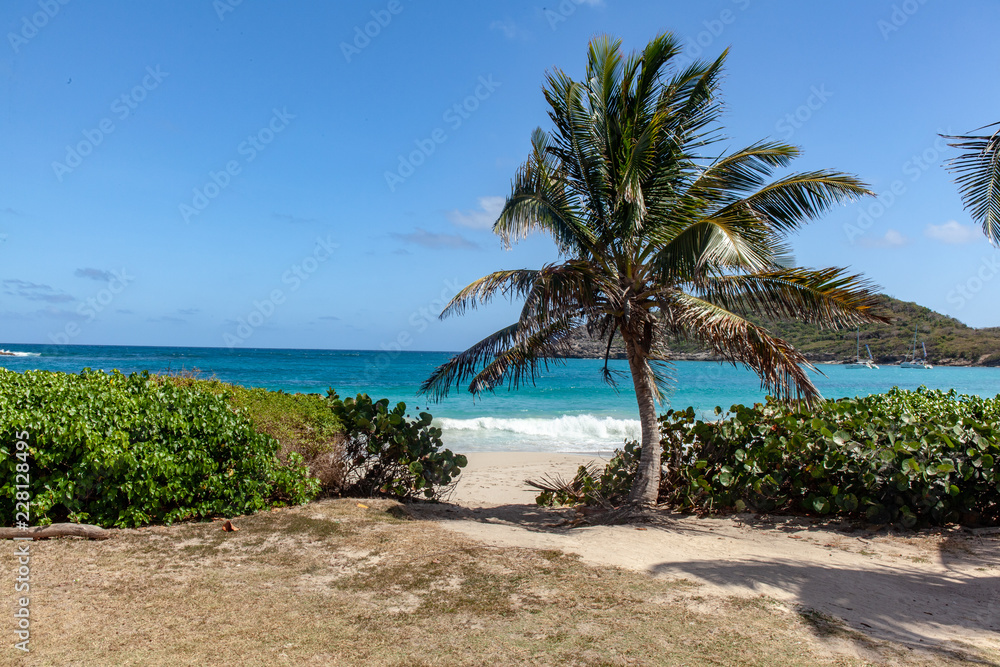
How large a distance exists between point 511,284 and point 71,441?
15.2 feet

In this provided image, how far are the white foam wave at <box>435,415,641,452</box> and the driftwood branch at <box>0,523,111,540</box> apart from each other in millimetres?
13311

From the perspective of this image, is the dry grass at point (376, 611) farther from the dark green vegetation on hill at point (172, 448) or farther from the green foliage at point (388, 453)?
the green foliage at point (388, 453)

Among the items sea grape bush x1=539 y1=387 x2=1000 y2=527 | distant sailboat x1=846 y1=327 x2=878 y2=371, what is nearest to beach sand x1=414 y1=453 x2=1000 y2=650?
sea grape bush x1=539 y1=387 x2=1000 y2=527

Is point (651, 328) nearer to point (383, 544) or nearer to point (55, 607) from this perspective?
point (383, 544)

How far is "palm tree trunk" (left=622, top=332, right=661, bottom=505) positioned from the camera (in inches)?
305

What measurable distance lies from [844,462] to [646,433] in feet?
7.39

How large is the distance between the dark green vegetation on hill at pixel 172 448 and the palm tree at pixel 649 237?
4.74 feet

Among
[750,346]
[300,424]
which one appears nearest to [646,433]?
[750,346]

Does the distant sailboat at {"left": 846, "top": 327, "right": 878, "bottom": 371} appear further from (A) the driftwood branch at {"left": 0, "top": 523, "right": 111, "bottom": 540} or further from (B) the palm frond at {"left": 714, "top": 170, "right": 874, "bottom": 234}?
(A) the driftwood branch at {"left": 0, "top": 523, "right": 111, "bottom": 540}

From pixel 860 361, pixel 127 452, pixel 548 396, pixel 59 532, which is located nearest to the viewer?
pixel 59 532

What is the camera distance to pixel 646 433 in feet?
26.0

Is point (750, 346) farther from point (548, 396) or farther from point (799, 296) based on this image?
point (548, 396)

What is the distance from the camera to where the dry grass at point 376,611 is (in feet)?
10.3

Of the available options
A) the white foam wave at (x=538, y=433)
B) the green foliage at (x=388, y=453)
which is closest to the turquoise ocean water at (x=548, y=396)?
the white foam wave at (x=538, y=433)
